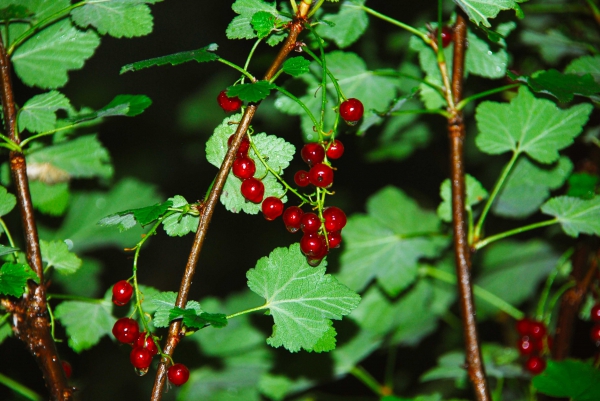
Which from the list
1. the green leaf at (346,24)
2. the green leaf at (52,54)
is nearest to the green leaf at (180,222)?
the green leaf at (52,54)

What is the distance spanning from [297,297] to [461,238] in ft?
1.37

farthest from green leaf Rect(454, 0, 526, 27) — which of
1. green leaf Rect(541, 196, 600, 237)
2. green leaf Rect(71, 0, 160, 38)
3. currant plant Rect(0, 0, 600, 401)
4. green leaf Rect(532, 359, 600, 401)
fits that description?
green leaf Rect(532, 359, 600, 401)

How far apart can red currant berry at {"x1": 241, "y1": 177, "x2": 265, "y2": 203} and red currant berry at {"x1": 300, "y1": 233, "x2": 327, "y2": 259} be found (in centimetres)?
11

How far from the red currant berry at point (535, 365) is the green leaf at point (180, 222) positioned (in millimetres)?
1048

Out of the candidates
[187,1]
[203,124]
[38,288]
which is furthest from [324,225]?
[187,1]

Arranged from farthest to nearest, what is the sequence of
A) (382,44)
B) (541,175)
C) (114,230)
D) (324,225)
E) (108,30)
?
(382,44) → (114,230) → (541,175) → (108,30) → (324,225)

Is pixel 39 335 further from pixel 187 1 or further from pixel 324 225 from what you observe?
pixel 187 1

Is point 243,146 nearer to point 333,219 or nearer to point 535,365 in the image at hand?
point 333,219

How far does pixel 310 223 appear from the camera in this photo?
0.85 m

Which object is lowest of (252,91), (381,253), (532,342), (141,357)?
(532,342)

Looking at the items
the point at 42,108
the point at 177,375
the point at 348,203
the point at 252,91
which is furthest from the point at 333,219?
the point at 348,203

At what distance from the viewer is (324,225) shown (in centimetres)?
86

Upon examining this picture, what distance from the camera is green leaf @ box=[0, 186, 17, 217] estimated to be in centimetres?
94

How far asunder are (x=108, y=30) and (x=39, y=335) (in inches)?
23.3
